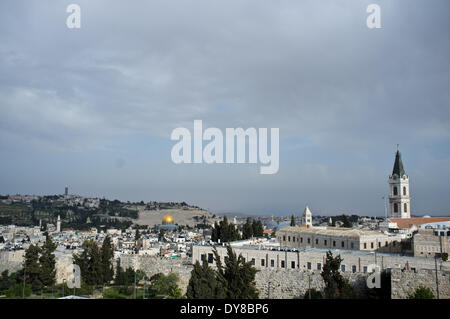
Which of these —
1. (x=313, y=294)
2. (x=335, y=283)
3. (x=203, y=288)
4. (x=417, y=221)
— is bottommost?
(x=313, y=294)

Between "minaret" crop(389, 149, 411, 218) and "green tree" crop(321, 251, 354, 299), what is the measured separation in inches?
1185

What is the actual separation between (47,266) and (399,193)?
3818cm

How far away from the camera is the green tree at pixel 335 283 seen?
710 inches

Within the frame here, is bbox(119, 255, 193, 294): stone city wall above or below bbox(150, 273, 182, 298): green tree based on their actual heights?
above

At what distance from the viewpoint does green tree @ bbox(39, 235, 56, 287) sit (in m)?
24.5

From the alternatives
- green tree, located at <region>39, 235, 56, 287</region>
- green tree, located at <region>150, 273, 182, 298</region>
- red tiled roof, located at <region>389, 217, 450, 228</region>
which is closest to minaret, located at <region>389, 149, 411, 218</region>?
red tiled roof, located at <region>389, 217, 450, 228</region>

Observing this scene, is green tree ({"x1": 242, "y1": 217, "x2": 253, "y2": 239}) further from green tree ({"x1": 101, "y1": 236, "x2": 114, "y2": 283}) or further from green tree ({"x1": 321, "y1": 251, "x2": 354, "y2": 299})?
green tree ({"x1": 321, "y1": 251, "x2": 354, "y2": 299})

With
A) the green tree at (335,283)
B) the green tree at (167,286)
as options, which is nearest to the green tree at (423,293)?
the green tree at (335,283)

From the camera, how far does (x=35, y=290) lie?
950 inches

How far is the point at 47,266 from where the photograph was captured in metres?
25.2

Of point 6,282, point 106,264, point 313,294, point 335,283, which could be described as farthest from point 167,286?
point 6,282

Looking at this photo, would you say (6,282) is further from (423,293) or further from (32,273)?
(423,293)

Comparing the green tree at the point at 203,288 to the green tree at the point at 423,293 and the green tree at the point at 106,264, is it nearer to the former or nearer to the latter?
the green tree at the point at 423,293
